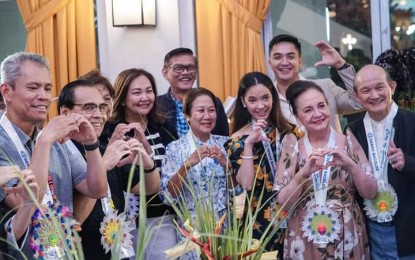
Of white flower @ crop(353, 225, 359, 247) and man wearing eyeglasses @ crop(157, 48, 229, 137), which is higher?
man wearing eyeglasses @ crop(157, 48, 229, 137)

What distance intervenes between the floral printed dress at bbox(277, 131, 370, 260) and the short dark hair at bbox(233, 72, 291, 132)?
32 centimetres

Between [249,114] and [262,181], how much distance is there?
368 millimetres

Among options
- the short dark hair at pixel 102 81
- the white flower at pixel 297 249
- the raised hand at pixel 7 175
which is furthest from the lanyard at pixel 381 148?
the raised hand at pixel 7 175

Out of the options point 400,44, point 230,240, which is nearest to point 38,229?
point 230,240

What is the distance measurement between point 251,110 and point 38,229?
1457 mm

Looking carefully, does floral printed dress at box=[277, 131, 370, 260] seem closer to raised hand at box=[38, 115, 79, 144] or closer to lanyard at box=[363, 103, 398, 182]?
lanyard at box=[363, 103, 398, 182]

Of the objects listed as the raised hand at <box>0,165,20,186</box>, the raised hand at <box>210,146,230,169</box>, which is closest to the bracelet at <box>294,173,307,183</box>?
the raised hand at <box>210,146,230,169</box>

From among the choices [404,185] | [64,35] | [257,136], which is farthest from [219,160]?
[64,35]

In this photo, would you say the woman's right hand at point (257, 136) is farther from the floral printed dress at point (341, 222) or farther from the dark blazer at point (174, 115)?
the dark blazer at point (174, 115)

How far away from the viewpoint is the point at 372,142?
331cm

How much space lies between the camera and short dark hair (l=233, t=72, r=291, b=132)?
356cm

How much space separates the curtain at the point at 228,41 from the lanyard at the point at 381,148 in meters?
2.16

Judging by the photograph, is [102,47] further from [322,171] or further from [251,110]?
[322,171]

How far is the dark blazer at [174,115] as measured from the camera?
3.97 m
